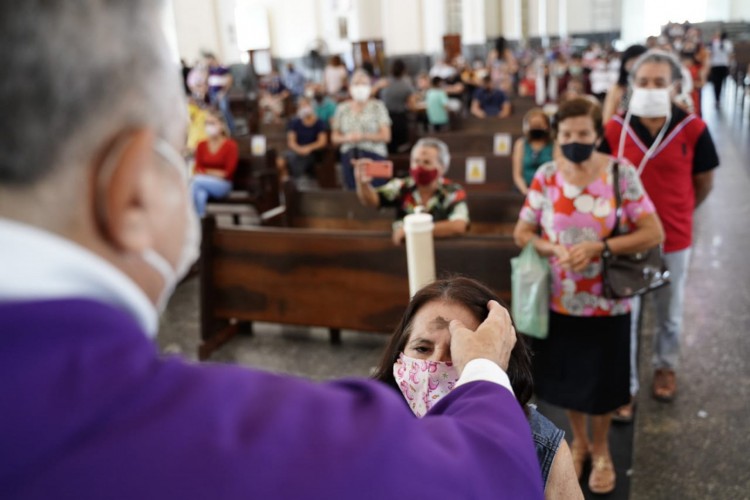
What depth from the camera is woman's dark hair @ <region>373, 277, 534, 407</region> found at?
71.0 inches

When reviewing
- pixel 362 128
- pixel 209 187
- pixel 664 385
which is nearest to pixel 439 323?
pixel 664 385

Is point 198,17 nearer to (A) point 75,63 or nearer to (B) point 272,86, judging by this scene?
(B) point 272,86

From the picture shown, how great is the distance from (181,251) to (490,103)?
11335 mm

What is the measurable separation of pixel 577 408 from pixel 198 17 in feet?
56.3

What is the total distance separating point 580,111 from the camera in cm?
318

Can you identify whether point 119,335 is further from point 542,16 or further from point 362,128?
point 542,16

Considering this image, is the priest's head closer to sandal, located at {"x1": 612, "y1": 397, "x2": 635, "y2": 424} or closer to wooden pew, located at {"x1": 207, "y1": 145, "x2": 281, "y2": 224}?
sandal, located at {"x1": 612, "y1": 397, "x2": 635, "y2": 424}

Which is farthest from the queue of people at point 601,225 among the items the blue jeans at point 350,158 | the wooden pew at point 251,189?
the wooden pew at point 251,189

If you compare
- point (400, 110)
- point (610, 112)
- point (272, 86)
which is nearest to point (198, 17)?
point (272, 86)

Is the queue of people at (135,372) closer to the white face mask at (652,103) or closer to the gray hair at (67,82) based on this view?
the gray hair at (67,82)

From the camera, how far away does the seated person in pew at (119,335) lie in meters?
0.60

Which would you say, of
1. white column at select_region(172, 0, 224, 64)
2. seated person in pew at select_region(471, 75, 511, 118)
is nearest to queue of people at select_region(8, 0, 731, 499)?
seated person in pew at select_region(471, 75, 511, 118)

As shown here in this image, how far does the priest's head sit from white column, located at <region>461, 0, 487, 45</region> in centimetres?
2582

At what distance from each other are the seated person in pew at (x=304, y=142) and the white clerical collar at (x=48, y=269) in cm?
869
